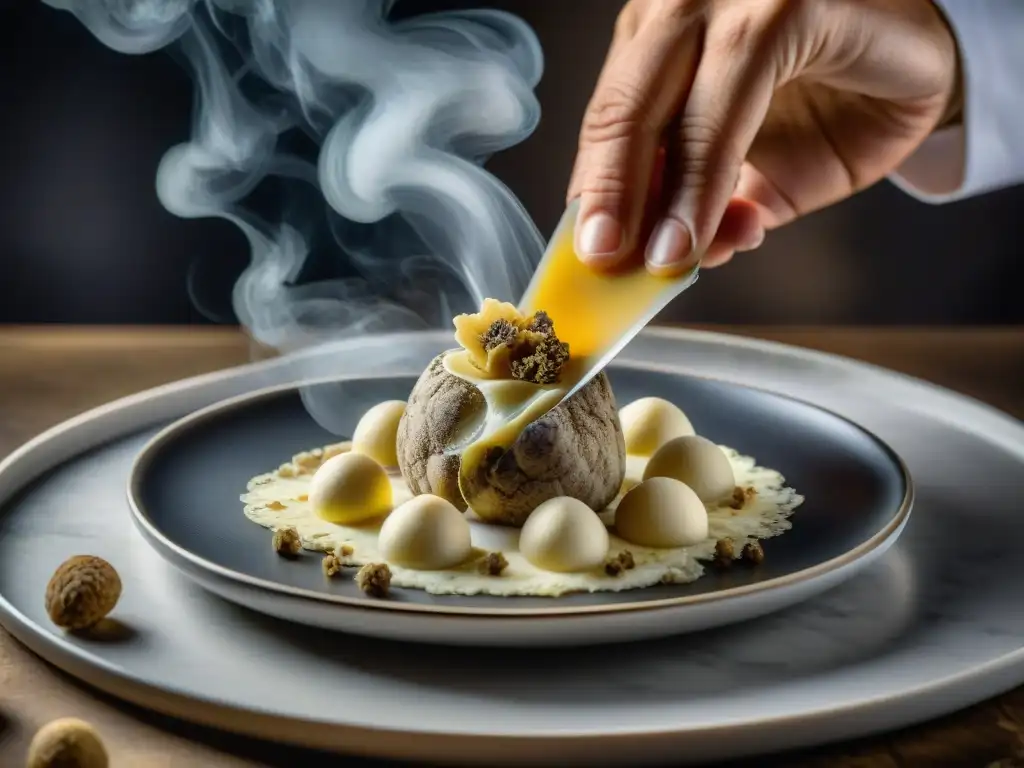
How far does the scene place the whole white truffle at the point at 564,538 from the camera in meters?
1.24

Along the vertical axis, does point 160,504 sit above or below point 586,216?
below

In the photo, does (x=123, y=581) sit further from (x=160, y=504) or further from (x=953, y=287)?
(x=953, y=287)

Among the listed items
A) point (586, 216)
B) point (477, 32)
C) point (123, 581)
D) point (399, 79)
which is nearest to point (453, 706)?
point (123, 581)

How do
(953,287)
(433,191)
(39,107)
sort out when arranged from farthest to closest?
(953,287), (39,107), (433,191)

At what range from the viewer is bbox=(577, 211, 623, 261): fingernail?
1437 mm

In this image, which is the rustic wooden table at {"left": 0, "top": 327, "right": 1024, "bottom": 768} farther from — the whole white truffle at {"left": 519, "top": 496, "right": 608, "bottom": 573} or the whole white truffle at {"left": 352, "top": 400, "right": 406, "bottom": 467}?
the whole white truffle at {"left": 352, "top": 400, "right": 406, "bottom": 467}

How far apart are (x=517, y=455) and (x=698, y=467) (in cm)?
25

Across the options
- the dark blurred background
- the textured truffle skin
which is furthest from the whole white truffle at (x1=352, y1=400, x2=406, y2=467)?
the dark blurred background

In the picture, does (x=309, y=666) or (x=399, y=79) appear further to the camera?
(x=399, y=79)

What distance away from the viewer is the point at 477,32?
2512 millimetres

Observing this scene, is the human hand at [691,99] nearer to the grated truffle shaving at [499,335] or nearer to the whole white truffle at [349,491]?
the grated truffle shaving at [499,335]

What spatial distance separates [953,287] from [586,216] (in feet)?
7.00

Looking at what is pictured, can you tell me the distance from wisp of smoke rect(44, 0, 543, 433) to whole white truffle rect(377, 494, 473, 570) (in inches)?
22.2

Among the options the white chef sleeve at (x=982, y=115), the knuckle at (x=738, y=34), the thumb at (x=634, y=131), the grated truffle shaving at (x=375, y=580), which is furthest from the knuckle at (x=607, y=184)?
the white chef sleeve at (x=982, y=115)
